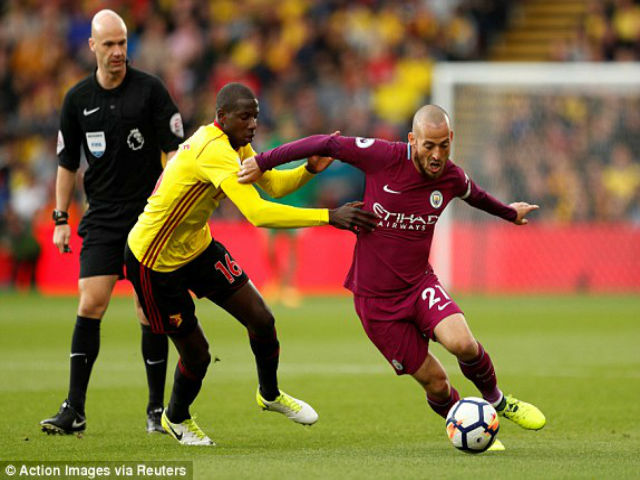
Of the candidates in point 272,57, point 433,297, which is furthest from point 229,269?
point 272,57

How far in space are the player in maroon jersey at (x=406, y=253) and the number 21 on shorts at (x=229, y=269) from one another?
741 millimetres

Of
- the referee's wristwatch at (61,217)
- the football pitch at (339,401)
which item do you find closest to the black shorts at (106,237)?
the referee's wristwatch at (61,217)

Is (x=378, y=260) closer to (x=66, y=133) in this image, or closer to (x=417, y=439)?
(x=417, y=439)

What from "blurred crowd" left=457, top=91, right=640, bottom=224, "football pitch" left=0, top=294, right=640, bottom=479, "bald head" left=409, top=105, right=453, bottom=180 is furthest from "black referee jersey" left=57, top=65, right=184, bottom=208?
"blurred crowd" left=457, top=91, right=640, bottom=224

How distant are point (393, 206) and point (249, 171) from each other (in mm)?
884

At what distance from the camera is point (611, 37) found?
23.8 metres

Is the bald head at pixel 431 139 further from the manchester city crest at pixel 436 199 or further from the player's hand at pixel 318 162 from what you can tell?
the player's hand at pixel 318 162

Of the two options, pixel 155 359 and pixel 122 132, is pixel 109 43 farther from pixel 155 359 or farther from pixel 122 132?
pixel 155 359

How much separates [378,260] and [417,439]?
46.3 inches

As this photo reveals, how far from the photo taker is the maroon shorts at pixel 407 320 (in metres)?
7.31

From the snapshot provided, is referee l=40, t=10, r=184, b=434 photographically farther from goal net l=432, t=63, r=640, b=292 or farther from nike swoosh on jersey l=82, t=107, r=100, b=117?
goal net l=432, t=63, r=640, b=292

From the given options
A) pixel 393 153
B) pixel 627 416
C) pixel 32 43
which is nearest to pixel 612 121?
pixel 32 43

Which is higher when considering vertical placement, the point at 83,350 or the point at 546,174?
the point at 83,350

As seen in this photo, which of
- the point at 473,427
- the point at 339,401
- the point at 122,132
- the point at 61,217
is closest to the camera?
the point at 473,427
